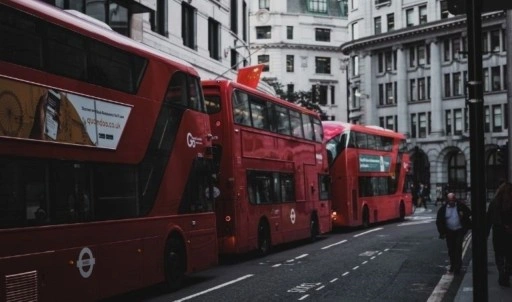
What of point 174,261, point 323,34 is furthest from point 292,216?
point 323,34

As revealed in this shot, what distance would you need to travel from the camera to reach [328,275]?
14484 mm

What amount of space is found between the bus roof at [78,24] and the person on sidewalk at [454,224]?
21.9 feet

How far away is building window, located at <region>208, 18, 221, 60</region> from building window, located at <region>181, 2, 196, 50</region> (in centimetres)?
226

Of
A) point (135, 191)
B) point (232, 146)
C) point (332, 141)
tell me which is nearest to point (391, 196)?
point (332, 141)

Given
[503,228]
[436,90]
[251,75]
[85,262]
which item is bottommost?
[85,262]

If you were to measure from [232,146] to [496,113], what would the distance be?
54050 millimetres

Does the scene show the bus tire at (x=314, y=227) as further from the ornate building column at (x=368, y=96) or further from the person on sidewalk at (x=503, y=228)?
the ornate building column at (x=368, y=96)

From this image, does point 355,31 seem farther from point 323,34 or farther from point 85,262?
point 85,262

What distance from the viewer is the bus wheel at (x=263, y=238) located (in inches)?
721

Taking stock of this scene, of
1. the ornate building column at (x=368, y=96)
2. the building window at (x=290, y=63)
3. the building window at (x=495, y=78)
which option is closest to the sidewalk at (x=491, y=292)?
the building window at (x=495, y=78)

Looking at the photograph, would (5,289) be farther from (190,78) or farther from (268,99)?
(268,99)

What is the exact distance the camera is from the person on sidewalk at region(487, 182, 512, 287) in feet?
38.4

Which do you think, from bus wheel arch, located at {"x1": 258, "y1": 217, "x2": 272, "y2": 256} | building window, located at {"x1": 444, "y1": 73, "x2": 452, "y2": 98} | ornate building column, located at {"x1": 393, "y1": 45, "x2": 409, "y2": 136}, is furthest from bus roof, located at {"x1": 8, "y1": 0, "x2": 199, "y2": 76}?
ornate building column, located at {"x1": 393, "y1": 45, "x2": 409, "y2": 136}

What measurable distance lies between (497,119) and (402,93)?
36.1 feet
